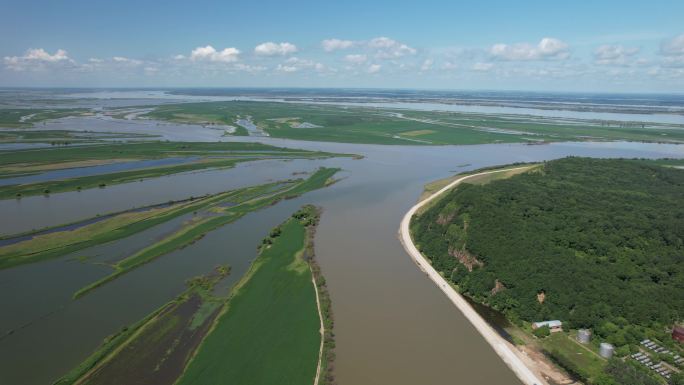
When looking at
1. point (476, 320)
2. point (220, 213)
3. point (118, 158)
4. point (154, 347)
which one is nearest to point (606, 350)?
point (476, 320)

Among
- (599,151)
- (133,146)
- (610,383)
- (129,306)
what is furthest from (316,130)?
(610,383)

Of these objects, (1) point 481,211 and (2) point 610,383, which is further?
(1) point 481,211

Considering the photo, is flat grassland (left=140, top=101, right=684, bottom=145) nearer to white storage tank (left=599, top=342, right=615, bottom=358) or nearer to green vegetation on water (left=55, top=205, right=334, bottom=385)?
green vegetation on water (left=55, top=205, right=334, bottom=385)

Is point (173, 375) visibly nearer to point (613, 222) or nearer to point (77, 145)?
point (613, 222)

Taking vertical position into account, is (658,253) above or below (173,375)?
above

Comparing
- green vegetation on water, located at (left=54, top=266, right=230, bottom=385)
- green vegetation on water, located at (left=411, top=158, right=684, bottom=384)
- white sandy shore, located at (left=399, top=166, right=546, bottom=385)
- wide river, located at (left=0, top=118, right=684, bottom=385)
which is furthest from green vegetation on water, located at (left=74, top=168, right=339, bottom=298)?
green vegetation on water, located at (left=411, top=158, right=684, bottom=384)

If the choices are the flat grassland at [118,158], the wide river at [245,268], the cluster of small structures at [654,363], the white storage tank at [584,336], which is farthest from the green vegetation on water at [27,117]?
the cluster of small structures at [654,363]
